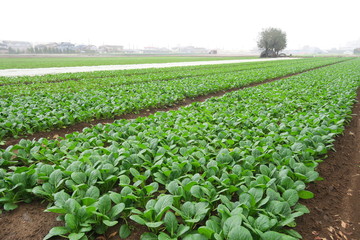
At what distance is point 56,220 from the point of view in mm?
2686

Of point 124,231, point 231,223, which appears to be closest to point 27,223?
point 124,231

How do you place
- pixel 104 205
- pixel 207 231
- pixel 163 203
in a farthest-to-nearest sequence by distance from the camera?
pixel 104 205 → pixel 163 203 → pixel 207 231

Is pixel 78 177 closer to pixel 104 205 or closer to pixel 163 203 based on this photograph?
pixel 104 205

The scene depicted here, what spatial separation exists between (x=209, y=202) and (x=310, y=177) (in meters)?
1.49

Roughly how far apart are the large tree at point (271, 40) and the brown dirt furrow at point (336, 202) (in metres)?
83.0

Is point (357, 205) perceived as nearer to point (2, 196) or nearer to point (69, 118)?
point (2, 196)

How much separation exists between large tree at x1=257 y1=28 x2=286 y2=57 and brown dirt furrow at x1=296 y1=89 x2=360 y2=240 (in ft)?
272

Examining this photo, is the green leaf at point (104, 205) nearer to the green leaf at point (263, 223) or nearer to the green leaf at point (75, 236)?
the green leaf at point (75, 236)

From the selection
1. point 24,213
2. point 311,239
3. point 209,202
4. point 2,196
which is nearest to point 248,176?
point 209,202

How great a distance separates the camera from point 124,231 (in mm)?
2443

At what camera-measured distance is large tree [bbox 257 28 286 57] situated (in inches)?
3199

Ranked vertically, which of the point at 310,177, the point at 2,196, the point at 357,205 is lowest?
the point at 357,205

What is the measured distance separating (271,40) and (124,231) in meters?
89.8

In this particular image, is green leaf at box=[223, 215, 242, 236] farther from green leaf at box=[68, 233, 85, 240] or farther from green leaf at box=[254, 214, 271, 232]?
green leaf at box=[68, 233, 85, 240]
